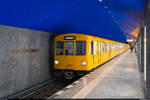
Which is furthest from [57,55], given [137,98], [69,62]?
[137,98]

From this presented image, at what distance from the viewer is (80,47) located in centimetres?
1045

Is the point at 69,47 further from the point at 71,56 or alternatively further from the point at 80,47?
the point at 80,47

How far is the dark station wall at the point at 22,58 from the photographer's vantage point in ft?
25.8

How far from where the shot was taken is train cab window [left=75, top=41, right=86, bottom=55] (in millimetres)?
10398

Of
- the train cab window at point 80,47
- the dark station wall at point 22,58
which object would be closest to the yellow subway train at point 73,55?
the train cab window at point 80,47

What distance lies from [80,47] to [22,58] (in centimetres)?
328

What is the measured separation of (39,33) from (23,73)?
2.85m

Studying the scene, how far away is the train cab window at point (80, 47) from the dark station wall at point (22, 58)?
2.38m

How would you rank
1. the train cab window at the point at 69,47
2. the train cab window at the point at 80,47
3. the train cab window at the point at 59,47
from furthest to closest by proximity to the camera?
the train cab window at the point at 59,47, the train cab window at the point at 69,47, the train cab window at the point at 80,47

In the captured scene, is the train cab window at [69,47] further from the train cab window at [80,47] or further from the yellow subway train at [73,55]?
the train cab window at [80,47]

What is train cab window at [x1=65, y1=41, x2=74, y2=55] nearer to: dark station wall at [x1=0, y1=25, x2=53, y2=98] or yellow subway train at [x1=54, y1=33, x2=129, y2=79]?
yellow subway train at [x1=54, y1=33, x2=129, y2=79]

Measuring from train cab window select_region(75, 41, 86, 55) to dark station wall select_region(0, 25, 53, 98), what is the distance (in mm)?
2378

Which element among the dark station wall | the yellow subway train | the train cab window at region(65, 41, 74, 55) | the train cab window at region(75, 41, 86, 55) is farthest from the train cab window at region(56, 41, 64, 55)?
the dark station wall

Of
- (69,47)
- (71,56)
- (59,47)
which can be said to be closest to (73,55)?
(71,56)
